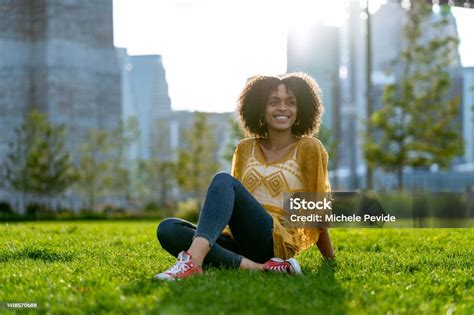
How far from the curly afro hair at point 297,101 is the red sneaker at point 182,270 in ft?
4.00

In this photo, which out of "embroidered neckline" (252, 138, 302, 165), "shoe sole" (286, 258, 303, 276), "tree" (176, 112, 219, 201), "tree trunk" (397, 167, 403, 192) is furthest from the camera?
"tree" (176, 112, 219, 201)

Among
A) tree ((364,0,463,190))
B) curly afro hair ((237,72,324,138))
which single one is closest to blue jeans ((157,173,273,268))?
curly afro hair ((237,72,324,138))

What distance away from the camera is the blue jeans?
4.06 m

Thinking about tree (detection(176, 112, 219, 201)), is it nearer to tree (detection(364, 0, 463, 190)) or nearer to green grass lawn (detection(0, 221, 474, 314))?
tree (detection(364, 0, 463, 190))

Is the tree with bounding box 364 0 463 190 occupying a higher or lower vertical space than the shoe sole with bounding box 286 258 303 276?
higher

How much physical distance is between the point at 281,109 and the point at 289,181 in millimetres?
526

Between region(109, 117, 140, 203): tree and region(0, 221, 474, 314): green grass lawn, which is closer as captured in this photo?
region(0, 221, 474, 314): green grass lawn

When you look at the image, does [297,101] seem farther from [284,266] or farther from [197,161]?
[197,161]

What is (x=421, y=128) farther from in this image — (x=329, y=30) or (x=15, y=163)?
(x=329, y=30)

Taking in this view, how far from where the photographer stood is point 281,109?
4652 mm

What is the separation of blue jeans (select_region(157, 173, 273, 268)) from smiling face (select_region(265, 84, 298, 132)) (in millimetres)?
634

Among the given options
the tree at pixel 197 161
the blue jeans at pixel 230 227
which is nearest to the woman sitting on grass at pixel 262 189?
the blue jeans at pixel 230 227

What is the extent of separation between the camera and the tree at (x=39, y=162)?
27125 mm

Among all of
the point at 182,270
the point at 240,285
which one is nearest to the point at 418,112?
the point at 182,270
